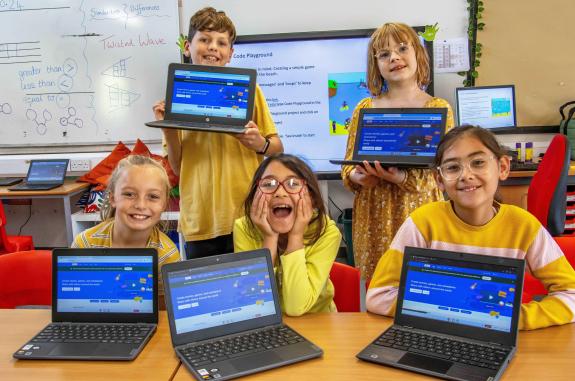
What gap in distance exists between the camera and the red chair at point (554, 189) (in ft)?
9.10

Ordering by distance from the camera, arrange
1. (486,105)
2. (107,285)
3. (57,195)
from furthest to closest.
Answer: (486,105), (57,195), (107,285)

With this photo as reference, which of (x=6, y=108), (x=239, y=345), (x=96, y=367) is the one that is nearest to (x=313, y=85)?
(x=6, y=108)

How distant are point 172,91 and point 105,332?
1097mm

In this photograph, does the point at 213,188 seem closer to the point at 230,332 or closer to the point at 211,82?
the point at 211,82

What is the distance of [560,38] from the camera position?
3746 mm

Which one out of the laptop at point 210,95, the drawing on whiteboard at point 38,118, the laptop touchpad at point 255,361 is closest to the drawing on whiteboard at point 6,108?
the drawing on whiteboard at point 38,118

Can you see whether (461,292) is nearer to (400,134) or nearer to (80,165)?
(400,134)

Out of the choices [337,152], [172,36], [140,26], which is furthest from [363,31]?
[140,26]

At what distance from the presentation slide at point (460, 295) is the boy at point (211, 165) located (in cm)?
88

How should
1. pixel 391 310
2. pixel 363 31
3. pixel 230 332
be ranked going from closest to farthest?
1. pixel 230 332
2. pixel 391 310
3. pixel 363 31

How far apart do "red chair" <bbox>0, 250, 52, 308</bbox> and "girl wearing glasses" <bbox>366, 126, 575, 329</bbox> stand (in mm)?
1146

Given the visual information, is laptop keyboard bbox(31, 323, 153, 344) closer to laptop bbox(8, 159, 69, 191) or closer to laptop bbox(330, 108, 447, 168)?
laptop bbox(330, 108, 447, 168)

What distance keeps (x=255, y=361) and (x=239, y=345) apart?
0.26ft

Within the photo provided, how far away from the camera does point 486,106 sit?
Result: 3.62 meters
